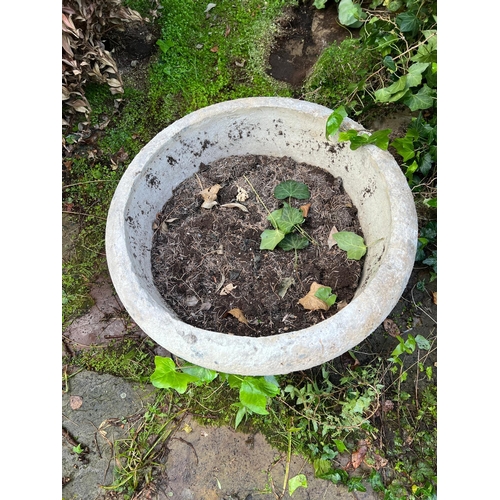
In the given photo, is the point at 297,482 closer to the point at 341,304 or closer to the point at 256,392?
the point at 256,392

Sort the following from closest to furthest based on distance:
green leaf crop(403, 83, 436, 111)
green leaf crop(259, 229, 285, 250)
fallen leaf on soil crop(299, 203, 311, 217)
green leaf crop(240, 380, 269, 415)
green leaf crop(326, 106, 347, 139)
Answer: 1. green leaf crop(240, 380, 269, 415)
2. green leaf crop(326, 106, 347, 139)
3. green leaf crop(259, 229, 285, 250)
4. fallen leaf on soil crop(299, 203, 311, 217)
5. green leaf crop(403, 83, 436, 111)

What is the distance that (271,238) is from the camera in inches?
72.9

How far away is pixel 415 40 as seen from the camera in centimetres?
233

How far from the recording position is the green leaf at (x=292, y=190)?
1.93 meters

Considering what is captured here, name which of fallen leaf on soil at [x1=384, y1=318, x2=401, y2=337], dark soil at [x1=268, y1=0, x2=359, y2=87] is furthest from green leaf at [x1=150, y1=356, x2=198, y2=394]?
dark soil at [x1=268, y1=0, x2=359, y2=87]

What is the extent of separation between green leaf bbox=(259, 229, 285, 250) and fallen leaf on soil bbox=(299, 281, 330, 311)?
0.26 metres

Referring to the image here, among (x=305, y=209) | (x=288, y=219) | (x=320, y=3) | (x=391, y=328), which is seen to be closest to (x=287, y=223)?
(x=288, y=219)

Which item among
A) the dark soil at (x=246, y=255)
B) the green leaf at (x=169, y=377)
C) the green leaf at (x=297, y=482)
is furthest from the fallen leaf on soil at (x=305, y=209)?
the green leaf at (x=297, y=482)

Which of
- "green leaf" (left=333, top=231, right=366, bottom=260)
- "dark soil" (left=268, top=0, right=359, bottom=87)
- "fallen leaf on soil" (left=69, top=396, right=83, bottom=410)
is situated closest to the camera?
"green leaf" (left=333, top=231, right=366, bottom=260)

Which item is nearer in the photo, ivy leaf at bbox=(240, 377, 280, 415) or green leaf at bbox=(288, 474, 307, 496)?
ivy leaf at bbox=(240, 377, 280, 415)

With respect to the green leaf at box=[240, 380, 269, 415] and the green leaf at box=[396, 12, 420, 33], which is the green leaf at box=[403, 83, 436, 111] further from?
the green leaf at box=[240, 380, 269, 415]

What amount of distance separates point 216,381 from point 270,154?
1.20 metres

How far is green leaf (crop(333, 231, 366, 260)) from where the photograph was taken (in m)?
1.74

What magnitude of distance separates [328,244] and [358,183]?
0.31 meters
